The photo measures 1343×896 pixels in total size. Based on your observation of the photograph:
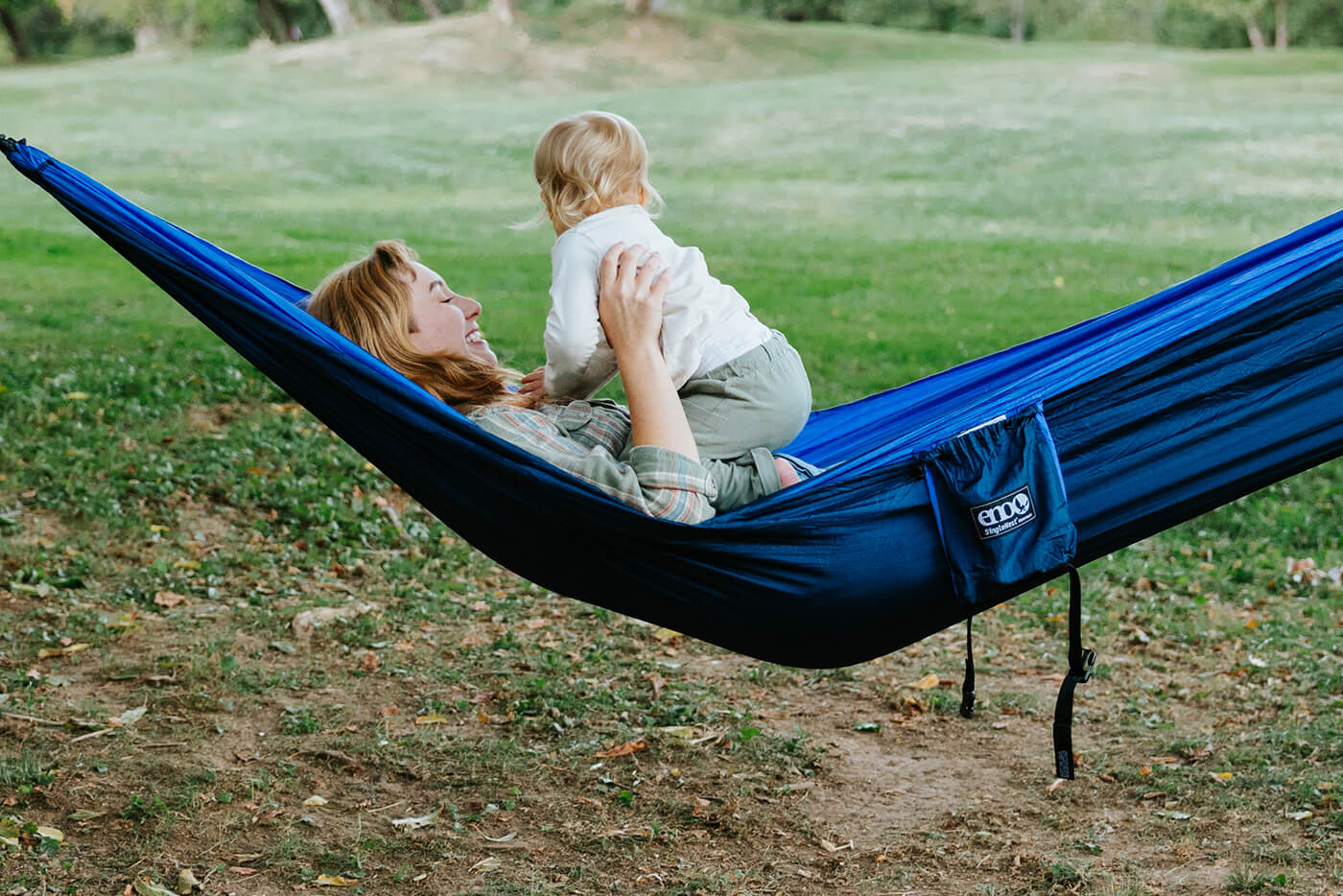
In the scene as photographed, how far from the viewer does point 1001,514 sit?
2.17 meters

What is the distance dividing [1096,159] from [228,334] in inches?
522

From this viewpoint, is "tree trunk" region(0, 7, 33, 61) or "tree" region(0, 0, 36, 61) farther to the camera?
"tree trunk" region(0, 7, 33, 61)

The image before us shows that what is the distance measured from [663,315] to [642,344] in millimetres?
127

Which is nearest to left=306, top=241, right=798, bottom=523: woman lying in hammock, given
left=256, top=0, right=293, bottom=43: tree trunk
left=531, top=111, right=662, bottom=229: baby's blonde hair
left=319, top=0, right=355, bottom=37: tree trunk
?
left=531, top=111, right=662, bottom=229: baby's blonde hair

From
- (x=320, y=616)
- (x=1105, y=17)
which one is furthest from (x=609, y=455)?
(x=1105, y=17)

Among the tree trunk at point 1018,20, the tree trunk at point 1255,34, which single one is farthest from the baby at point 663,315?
the tree trunk at point 1018,20

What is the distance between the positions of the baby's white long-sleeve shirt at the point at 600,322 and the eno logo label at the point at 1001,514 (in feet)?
1.53

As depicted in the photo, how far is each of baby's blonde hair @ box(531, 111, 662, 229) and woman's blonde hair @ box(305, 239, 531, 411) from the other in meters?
0.28

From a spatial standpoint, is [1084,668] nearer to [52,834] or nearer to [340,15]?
[52,834]

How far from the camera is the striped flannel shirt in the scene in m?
2.17

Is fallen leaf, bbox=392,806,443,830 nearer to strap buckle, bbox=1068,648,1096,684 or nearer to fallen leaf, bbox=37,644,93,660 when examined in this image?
fallen leaf, bbox=37,644,93,660

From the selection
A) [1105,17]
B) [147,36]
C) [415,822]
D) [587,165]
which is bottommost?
[415,822]

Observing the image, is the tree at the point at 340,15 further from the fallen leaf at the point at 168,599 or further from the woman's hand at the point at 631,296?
the woman's hand at the point at 631,296

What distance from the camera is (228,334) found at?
236 centimetres
